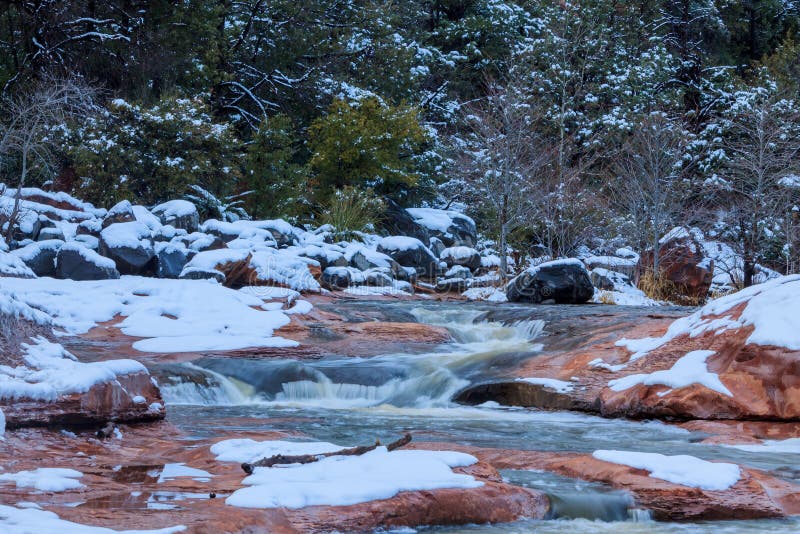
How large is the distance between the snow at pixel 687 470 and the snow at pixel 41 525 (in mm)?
2703

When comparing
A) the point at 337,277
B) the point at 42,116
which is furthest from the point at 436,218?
the point at 42,116

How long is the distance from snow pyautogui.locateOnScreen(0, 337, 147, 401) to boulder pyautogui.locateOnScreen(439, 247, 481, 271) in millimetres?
15157

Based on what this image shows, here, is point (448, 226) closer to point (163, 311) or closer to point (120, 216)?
point (120, 216)

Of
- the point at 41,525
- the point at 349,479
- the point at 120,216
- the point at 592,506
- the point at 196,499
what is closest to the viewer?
the point at 41,525

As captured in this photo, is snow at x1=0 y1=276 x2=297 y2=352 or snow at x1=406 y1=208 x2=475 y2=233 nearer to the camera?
snow at x1=0 y1=276 x2=297 y2=352

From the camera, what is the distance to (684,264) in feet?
60.8

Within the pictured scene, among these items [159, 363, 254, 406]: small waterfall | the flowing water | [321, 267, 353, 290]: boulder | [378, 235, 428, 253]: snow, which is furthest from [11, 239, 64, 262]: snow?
[378, 235, 428, 253]: snow

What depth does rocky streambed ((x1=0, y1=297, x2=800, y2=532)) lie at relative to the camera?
13.2 feet

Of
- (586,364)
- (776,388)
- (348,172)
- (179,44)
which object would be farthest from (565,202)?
(776,388)

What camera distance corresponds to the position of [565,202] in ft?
75.3

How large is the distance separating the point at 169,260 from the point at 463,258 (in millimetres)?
9038

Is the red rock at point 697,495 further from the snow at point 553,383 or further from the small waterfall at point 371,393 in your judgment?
the small waterfall at point 371,393

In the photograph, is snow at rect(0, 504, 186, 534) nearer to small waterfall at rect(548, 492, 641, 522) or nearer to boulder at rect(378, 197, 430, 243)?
small waterfall at rect(548, 492, 641, 522)

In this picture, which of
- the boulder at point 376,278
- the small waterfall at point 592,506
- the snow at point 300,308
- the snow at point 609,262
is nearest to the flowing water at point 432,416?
the small waterfall at point 592,506
